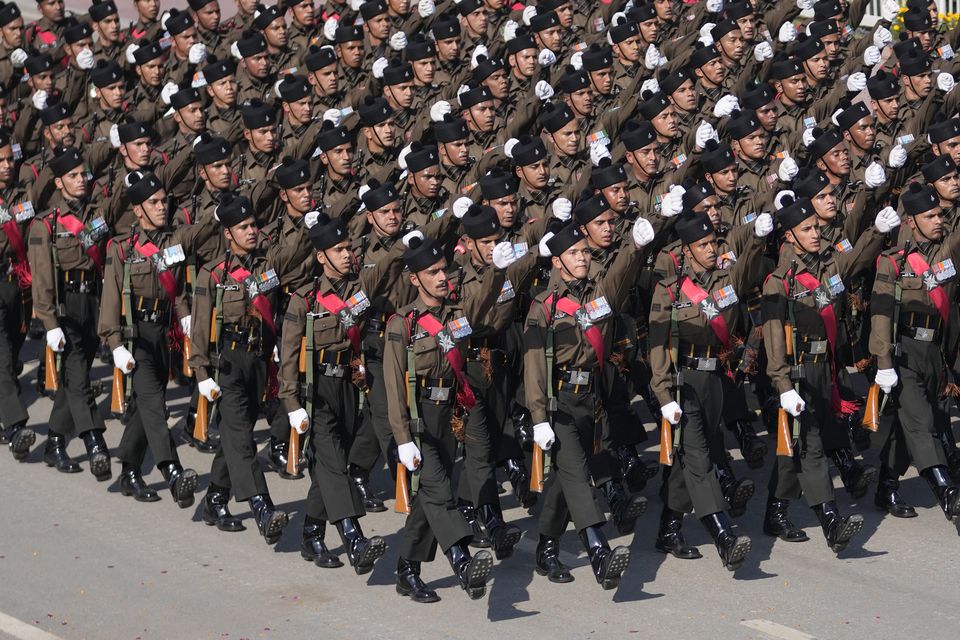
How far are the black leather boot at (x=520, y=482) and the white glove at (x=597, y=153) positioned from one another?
2.21m

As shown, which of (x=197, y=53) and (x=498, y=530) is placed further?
(x=197, y=53)

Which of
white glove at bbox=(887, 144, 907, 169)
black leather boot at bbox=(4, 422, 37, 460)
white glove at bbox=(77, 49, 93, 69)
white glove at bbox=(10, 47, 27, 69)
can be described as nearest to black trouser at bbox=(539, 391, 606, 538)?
white glove at bbox=(887, 144, 907, 169)

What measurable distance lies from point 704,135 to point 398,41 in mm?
3806

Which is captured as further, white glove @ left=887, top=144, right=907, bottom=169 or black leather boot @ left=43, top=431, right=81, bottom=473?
white glove @ left=887, top=144, right=907, bottom=169

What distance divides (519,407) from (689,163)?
2.18 m

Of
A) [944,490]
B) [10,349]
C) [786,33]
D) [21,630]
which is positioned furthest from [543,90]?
[21,630]

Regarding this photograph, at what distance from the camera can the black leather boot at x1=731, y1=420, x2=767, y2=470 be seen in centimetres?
1209

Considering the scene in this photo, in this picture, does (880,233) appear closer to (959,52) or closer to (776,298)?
(776,298)

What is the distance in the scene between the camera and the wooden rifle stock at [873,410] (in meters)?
11.2

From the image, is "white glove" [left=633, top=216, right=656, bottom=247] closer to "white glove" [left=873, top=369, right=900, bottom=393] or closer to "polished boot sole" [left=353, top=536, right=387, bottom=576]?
"white glove" [left=873, top=369, right=900, bottom=393]

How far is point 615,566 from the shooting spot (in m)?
9.67

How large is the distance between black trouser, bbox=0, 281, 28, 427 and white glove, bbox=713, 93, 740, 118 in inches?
203

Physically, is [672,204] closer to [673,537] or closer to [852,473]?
[673,537]

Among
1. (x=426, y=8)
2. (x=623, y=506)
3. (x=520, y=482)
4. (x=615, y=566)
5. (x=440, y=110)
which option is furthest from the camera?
(x=426, y=8)
